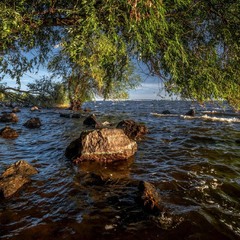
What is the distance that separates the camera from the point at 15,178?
26.0 ft

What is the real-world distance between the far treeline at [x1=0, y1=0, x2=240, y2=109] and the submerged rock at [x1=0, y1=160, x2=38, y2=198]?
4335 mm

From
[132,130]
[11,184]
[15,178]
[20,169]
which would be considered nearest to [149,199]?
[11,184]

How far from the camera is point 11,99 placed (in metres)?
12.7

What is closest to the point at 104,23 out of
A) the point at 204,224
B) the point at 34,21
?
the point at 34,21

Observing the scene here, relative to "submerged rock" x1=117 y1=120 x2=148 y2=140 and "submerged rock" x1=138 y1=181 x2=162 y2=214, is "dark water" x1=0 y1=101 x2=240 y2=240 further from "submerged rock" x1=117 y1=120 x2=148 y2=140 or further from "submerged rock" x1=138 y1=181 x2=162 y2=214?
"submerged rock" x1=117 y1=120 x2=148 y2=140

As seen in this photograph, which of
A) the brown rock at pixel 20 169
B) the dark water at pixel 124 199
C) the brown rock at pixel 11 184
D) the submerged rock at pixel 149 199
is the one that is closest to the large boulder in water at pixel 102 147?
the dark water at pixel 124 199

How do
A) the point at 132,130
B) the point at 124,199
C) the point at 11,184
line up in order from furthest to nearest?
the point at 132,130 < the point at 11,184 < the point at 124,199

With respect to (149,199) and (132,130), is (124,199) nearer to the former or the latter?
(149,199)

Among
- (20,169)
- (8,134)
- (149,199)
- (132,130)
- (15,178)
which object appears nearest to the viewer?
(149,199)

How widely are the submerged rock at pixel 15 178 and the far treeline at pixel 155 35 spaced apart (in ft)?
14.2

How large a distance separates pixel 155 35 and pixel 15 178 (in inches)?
277

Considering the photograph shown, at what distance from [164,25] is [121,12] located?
5.04 feet

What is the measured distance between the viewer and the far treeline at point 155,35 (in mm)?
7234

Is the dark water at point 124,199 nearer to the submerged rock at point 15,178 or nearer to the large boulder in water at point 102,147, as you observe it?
the submerged rock at point 15,178
